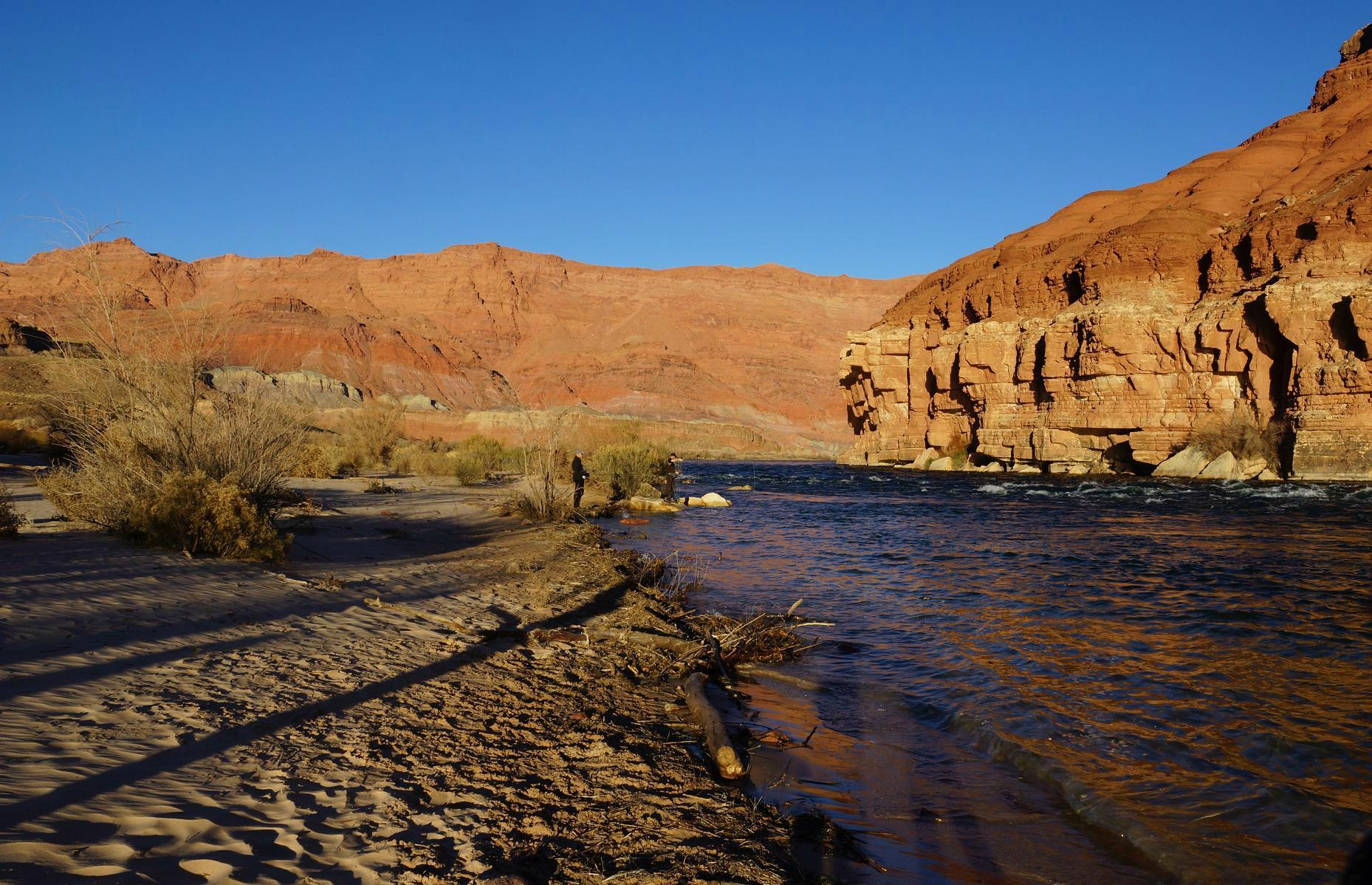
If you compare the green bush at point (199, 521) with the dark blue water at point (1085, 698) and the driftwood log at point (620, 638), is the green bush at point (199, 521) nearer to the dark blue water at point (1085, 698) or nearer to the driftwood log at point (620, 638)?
the driftwood log at point (620, 638)

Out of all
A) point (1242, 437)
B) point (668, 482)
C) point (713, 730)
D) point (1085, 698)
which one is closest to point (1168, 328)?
point (1242, 437)

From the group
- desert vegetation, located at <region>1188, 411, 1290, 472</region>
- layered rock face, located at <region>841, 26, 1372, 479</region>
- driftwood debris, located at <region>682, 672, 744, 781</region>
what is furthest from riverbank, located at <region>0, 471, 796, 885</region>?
desert vegetation, located at <region>1188, 411, 1290, 472</region>

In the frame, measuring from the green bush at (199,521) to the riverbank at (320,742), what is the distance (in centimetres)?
38

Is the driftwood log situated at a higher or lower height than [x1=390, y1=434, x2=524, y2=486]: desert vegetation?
lower

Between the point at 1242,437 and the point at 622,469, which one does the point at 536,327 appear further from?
the point at 1242,437

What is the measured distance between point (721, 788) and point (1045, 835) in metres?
1.77

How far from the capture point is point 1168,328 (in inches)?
1252

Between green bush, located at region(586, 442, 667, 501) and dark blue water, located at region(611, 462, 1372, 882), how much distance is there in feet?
26.1

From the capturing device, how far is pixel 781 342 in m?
122

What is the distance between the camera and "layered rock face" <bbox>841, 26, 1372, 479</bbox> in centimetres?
2650

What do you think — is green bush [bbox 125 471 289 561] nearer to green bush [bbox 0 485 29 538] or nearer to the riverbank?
the riverbank

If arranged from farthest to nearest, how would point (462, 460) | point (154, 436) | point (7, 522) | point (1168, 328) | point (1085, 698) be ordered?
point (1168, 328), point (462, 460), point (154, 436), point (7, 522), point (1085, 698)

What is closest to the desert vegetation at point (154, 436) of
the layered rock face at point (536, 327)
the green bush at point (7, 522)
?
the green bush at point (7, 522)

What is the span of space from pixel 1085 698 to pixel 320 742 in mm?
5690
